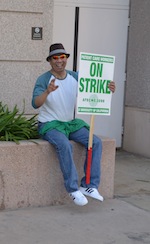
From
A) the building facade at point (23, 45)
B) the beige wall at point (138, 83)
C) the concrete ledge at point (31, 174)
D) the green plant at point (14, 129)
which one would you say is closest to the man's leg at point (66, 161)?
the concrete ledge at point (31, 174)

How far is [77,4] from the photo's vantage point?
9188mm

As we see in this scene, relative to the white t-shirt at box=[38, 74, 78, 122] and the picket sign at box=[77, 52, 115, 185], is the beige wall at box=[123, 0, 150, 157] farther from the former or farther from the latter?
the white t-shirt at box=[38, 74, 78, 122]

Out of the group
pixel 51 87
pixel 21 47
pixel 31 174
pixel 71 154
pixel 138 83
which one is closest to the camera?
pixel 51 87

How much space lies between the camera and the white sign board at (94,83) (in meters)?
6.36

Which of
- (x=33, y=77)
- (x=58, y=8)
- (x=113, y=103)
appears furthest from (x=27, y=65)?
(x=113, y=103)

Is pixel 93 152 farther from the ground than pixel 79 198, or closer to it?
farther from the ground

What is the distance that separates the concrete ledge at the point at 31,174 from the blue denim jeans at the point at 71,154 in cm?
12

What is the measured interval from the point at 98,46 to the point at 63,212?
377 cm

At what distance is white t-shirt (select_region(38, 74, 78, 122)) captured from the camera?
21.1 ft

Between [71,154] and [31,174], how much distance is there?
48 cm

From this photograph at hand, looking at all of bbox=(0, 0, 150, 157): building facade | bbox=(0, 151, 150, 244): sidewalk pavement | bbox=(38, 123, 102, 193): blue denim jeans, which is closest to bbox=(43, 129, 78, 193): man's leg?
bbox=(38, 123, 102, 193): blue denim jeans

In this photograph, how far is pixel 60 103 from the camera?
6457mm

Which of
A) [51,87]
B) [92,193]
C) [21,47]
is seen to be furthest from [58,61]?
[21,47]

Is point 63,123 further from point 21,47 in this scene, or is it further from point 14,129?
point 21,47
